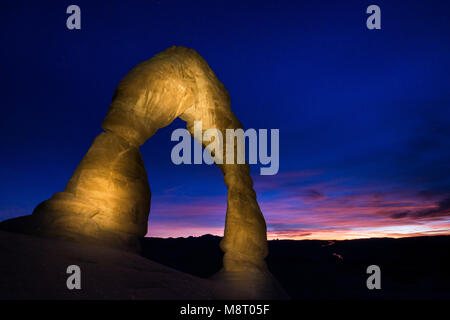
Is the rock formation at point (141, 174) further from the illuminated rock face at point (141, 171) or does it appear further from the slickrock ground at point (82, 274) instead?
the slickrock ground at point (82, 274)

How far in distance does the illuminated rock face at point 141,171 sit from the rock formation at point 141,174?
0.06 ft

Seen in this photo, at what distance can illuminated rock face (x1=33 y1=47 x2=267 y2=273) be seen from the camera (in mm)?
6043

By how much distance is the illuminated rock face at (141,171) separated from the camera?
6.04m

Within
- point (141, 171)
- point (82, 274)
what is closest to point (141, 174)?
point (141, 171)

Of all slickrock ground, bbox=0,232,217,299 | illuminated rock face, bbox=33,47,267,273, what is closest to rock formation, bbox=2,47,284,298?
illuminated rock face, bbox=33,47,267,273

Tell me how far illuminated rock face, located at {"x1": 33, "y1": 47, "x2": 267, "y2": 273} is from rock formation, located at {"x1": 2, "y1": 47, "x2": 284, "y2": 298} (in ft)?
0.06

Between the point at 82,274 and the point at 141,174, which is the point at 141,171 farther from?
the point at 82,274

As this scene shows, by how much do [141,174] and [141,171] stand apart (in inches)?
3.6

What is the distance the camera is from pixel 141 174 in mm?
7402

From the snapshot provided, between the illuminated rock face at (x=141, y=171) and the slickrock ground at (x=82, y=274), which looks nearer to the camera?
the slickrock ground at (x=82, y=274)

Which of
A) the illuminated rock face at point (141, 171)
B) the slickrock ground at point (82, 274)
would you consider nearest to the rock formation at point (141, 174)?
Answer: the illuminated rock face at point (141, 171)

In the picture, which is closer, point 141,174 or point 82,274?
point 82,274
